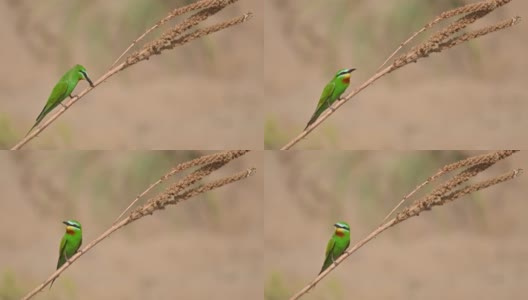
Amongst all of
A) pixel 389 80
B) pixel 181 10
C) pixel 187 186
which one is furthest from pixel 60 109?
pixel 389 80

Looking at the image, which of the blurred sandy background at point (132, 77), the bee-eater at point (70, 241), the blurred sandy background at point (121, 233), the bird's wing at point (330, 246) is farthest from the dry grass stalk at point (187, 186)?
the bird's wing at point (330, 246)

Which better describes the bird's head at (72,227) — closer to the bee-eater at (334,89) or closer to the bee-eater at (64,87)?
the bee-eater at (64,87)

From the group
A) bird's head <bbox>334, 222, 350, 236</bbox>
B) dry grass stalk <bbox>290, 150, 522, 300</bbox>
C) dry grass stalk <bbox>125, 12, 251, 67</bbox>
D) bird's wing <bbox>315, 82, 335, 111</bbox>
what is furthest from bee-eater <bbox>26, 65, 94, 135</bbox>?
dry grass stalk <bbox>290, 150, 522, 300</bbox>

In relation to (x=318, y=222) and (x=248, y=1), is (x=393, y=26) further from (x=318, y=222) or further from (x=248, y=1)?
(x=318, y=222)

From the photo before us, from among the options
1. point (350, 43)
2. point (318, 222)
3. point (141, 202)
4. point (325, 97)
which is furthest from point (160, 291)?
point (350, 43)

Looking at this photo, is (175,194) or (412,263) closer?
(175,194)
